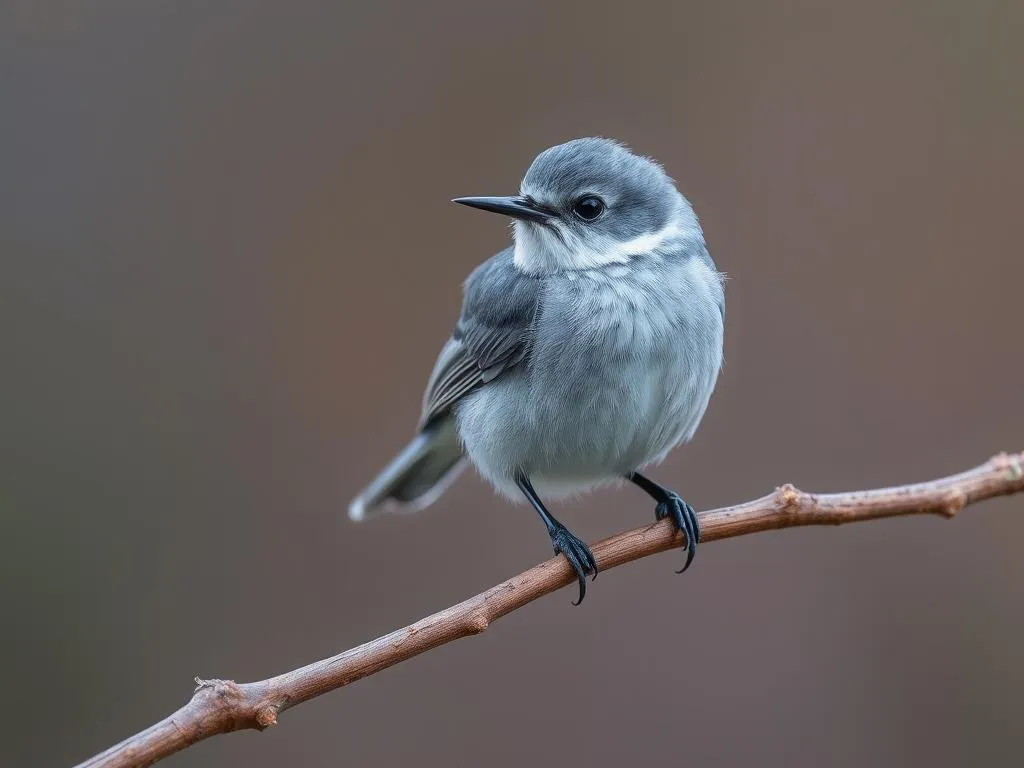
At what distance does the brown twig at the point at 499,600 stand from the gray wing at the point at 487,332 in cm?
84

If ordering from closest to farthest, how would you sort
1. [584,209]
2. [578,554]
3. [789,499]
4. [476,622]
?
[476,622], [789,499], [578,554], [584,209]

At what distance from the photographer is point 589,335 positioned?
3.81 m

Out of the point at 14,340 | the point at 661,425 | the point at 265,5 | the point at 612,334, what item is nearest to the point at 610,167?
the point at 612,334

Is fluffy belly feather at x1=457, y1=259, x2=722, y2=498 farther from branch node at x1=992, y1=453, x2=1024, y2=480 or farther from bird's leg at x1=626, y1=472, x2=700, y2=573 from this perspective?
branch node at x1=992, y1=453, x2=1024, y2=480

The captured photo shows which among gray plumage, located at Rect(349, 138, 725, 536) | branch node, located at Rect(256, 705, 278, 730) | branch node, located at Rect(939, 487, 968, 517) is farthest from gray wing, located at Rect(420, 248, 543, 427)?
branch node, located at Rect(256, 705, 278, 730)

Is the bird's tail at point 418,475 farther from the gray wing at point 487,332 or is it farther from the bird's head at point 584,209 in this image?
the bird's head at point 584,209

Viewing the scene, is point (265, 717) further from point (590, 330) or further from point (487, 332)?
point (487, 332)

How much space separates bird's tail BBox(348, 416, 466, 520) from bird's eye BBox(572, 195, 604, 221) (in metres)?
1.19

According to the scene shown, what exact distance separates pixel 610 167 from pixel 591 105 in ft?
7.28

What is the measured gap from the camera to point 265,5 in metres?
6.44

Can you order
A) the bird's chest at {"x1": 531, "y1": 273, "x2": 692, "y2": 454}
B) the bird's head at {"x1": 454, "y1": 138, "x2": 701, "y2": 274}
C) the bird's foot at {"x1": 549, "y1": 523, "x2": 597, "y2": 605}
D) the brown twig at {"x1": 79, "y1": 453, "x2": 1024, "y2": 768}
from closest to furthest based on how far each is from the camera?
1. the brown twig at {"x1": 79, "y1": 453, "x2": 1024, "y2": 768}
2. the bird's foot at {"x1": 549, "y1": 523, "x2": 597, "y2": 605}
3. the bird's chest at {"x1": 531, "y1": 273, "x2": 692, "y2": 454}
4. the bird's head at {"x1": 454, "y1": 138, "x2": 701, "y2": 274}

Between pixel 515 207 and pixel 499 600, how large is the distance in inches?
57.6

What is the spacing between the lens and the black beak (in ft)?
12.5

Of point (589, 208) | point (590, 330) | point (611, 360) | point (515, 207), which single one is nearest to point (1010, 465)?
point (611, 360)
